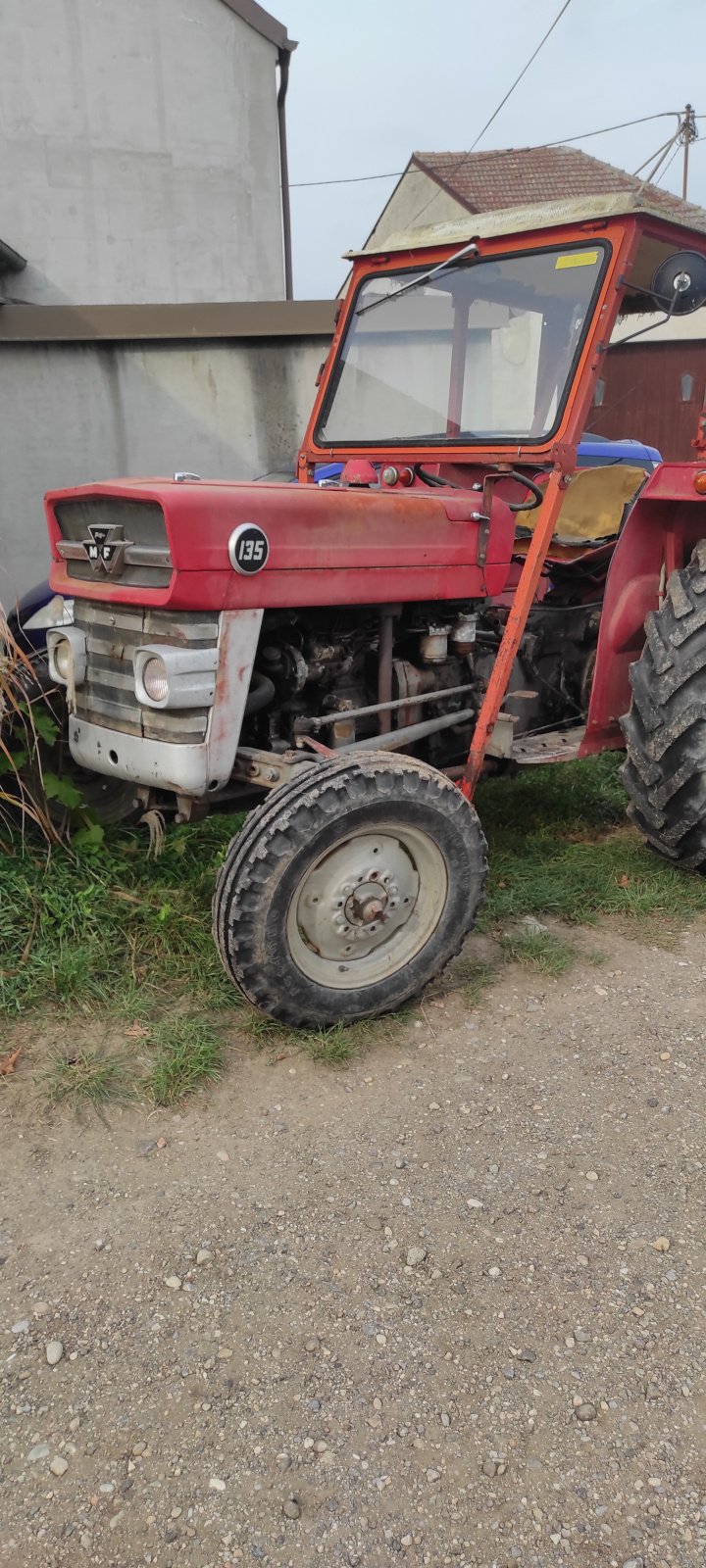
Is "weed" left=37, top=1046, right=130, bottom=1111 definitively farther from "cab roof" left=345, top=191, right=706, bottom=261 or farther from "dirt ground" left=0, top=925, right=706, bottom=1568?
"cab roof" left=345, top=191, right=706, bottom=261

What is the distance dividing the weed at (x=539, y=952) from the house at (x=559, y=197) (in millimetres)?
8463

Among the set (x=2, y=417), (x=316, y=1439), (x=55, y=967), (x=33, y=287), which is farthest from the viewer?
(x=33, y=287)

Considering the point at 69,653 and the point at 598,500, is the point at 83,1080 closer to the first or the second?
the point at 69,653

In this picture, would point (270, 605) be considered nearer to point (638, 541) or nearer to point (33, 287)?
point (638, 541)

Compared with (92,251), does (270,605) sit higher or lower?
lower

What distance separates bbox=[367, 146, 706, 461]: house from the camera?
39.3 feet

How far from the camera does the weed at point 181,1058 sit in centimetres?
276

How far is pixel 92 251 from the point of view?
994cm

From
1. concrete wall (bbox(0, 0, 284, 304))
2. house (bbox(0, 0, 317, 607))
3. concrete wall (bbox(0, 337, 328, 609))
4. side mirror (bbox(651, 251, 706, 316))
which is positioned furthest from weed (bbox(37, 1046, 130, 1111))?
concrete wall (bbox(0, 0, 284, 304))

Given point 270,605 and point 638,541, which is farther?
point 638,541

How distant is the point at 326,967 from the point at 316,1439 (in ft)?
4.36

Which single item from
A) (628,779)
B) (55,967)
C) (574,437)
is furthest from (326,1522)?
(574,437)

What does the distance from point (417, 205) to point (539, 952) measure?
2007 centimetres

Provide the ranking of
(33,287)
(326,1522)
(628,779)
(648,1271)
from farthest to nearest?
(33,287) → (628,779) → (648,1271) → (326,1522)
